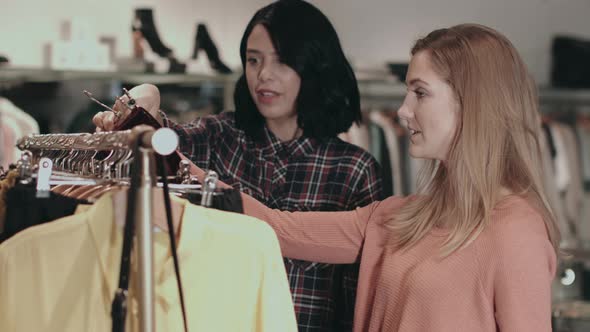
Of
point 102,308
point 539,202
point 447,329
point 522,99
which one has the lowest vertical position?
point 447,329

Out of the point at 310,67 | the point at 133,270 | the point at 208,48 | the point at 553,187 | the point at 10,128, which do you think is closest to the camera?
the point at 133,270

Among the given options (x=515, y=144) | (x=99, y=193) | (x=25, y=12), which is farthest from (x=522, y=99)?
(x=25, y=12)

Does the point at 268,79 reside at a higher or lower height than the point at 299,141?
higher

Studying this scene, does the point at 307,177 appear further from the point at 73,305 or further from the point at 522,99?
the point at 73,305

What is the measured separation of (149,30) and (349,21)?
4.94ft

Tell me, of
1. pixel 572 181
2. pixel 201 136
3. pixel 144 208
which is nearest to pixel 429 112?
pixel 201 136

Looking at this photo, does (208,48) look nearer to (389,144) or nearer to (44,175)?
(389,144)

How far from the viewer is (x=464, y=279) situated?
6.15 ft

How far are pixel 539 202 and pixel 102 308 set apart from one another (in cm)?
92

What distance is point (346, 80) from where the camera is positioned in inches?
96.6

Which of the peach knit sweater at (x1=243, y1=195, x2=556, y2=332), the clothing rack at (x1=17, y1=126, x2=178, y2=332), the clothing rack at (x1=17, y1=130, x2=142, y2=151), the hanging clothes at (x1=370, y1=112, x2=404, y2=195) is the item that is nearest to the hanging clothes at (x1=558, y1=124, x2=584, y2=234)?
the hanging clothes at (x1=370, y1=112, x2=404, y2=195)

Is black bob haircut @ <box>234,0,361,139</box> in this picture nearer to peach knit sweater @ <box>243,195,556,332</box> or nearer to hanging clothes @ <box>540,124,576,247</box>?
peach knit sweater @ <box>243,195,556,332</box>

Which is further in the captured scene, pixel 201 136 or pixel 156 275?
pixel 201 136

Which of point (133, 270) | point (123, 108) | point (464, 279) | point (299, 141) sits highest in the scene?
point (123, 108)
